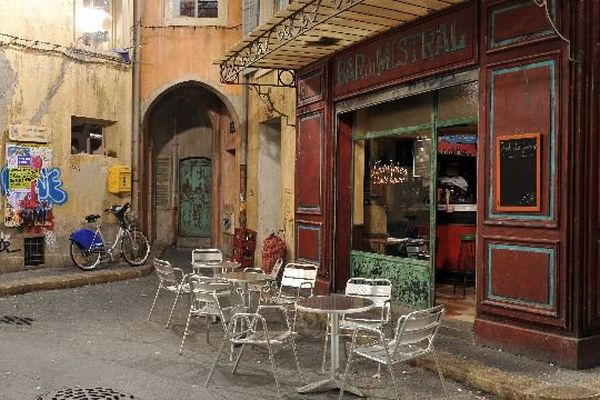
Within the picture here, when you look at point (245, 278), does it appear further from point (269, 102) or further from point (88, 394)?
point (269, 102)

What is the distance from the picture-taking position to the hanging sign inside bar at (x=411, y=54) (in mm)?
7141

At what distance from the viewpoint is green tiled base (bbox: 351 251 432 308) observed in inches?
318

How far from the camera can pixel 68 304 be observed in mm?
10055

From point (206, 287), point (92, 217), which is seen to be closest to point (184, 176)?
point (92, 217)

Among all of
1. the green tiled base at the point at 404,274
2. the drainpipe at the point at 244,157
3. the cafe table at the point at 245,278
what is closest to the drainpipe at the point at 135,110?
the drainpipe at the point at 244,157

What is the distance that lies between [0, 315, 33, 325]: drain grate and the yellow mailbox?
5.24m

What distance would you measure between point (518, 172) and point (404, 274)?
2.50m

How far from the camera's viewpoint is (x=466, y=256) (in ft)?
32.6

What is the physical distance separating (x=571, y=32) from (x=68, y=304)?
7.99m

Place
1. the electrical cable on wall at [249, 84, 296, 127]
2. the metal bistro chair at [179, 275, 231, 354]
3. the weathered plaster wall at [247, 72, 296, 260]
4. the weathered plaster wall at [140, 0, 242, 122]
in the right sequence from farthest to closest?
the weathered plaster wall at [140, 0, 242, 122] < the electrical cable on wall at [249, 84, 296, 127] < the weathered plaster wall at [247, 72, 296, 260] < the metal bistro chair at [179, 275, 231, 354]

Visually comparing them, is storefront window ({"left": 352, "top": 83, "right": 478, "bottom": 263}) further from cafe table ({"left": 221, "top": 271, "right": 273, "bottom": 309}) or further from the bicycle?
the bicycle

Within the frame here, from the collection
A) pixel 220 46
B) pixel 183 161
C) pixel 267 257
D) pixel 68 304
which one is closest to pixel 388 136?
pixel 267 257

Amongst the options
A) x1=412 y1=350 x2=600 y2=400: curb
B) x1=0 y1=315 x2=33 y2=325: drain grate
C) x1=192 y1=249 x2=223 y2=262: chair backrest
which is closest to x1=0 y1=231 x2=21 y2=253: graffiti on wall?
x1=0 y1=315 x2=33 y2=325: drain grate

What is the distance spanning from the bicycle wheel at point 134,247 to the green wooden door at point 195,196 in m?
4.04
